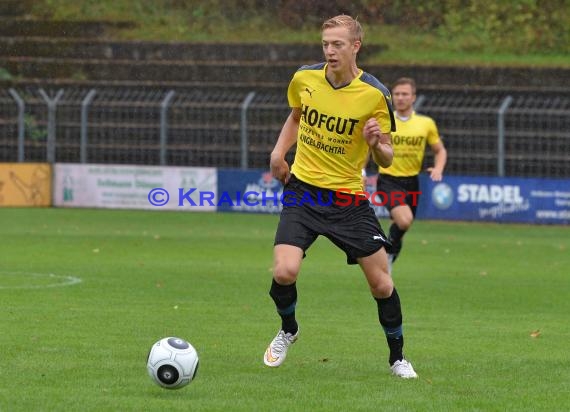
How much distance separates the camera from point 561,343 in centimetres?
1084

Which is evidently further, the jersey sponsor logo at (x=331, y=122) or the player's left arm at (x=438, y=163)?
the player's left arm at (x=438, y=163)

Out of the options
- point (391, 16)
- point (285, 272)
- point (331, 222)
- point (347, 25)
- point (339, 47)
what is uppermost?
point (347, 25)

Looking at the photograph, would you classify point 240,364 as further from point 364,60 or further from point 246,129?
point 364,60

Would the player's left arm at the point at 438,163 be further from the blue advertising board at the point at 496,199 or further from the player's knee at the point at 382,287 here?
the blue advertising board at the point at 496,199

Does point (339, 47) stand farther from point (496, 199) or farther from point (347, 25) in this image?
point (496, 199)

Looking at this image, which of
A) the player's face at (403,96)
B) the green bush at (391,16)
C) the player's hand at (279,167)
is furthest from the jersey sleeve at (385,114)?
the green bush at (391,16)

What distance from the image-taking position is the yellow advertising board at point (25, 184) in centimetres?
2925

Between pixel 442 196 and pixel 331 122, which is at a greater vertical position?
pixel 331 122

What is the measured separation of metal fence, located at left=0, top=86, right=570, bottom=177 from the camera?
29.0 meters

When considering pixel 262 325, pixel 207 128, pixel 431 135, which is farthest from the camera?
pixel 207 128

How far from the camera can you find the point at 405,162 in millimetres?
16516

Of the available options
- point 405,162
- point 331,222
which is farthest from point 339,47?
point 405,162

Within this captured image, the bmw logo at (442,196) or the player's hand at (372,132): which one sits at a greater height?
the player's hand at (372,132)

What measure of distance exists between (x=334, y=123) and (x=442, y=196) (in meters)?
19.0
